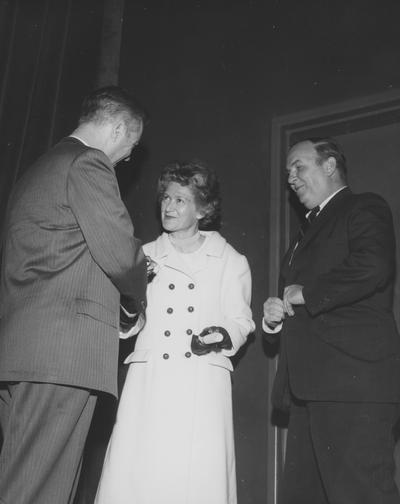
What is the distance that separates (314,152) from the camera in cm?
334

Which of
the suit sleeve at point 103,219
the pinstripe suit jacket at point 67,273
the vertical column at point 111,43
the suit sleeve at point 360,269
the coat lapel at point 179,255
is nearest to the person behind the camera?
the pinstripe suit jacket at point 67,273

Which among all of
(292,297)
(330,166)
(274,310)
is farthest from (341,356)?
(330,166)

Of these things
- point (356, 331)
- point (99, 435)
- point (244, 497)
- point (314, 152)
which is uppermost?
point (314, 152)

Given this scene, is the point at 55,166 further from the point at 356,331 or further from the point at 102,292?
the point at 356,331

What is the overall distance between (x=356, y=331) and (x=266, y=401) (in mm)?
1082

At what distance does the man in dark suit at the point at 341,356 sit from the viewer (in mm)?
2568

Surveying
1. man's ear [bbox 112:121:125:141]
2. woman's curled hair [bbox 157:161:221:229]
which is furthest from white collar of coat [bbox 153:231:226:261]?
man's ear [bbox 112:121:125:141]

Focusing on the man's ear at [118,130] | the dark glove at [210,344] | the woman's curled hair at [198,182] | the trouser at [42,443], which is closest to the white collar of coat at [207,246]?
the woman's curled hair at [198,182]

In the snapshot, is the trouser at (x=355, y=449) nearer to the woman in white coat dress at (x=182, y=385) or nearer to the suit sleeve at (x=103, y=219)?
the woman in white coat dress at (x=182, y=385)

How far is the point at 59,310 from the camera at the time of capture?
2.18 meters

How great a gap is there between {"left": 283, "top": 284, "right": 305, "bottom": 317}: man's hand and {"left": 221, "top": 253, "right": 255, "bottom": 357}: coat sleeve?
0.84 ft

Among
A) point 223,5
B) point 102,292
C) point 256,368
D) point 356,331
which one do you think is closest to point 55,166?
point 102,292

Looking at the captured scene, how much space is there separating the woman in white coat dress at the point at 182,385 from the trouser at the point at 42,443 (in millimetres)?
696

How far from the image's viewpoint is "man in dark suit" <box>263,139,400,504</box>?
8.43 ft
